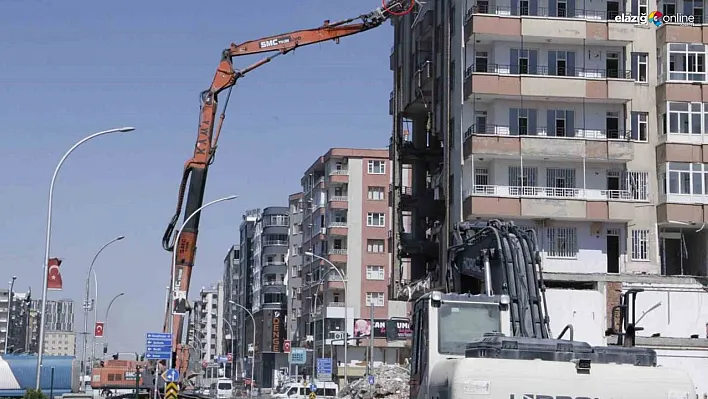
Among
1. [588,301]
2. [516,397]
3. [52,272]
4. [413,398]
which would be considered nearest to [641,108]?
[588,301]

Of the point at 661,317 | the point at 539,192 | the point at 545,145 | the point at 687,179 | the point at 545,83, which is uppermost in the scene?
the point at 545,83

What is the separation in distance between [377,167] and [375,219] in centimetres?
529

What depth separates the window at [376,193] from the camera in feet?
340

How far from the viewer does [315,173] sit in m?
113

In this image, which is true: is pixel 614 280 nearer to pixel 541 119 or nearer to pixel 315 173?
pixel 541 119

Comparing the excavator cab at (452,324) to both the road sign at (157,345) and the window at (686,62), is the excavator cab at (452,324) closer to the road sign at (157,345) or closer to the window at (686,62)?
the road sign at (157,345)

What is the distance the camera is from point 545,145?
176ft

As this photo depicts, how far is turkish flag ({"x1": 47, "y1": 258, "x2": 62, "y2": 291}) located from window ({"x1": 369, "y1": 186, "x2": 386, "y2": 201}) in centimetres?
6838

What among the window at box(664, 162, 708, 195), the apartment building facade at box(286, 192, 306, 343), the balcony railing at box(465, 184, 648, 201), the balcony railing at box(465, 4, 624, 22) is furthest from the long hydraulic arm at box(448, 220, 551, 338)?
the apartment building facade at box(286, 192, 306, 343)

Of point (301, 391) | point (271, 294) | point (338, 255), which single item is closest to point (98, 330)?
point (301, 391)

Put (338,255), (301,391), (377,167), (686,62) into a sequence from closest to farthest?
(686,62), (301,391), (338,255), (377,167)

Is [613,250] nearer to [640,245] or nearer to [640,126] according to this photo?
[640,245]

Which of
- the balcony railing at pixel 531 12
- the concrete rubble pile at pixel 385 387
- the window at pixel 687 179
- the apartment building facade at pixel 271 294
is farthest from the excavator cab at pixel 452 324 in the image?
the apartment building facade at pixel 271 294

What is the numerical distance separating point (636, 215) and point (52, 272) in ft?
102
